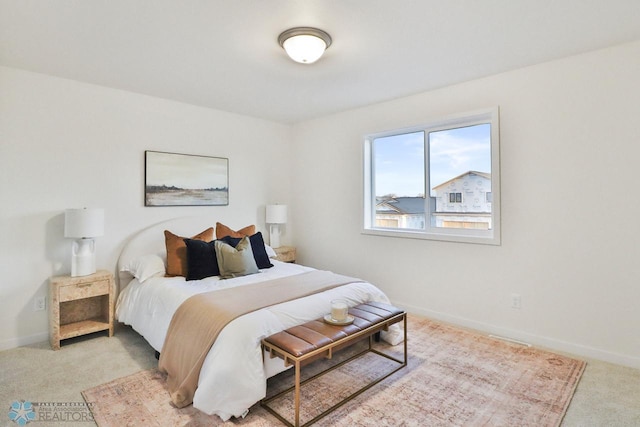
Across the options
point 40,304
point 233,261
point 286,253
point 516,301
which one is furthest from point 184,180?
point 516,301

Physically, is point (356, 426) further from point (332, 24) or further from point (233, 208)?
point (233, 208)

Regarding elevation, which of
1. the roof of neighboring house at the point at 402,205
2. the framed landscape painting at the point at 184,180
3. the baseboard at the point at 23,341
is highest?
the framed landscape painting at the point at 184,180

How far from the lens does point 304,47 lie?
95.4 inches

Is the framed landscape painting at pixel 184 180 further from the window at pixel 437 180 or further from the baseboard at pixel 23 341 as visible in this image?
the window at pixel 437 180

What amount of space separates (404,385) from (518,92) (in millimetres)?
2712

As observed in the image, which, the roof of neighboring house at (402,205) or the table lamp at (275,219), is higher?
the roof of neighboring house at (402,205)

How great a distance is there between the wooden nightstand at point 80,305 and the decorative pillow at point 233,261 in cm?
103

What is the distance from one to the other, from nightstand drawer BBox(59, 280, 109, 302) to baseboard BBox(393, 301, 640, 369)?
10.6 feet

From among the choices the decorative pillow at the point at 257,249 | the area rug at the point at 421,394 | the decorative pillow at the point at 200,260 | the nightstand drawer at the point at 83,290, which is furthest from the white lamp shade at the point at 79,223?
the area rug at the point at 421,394

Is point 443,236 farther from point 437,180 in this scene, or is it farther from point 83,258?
point 83,258

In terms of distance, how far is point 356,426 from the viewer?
1.94 meters

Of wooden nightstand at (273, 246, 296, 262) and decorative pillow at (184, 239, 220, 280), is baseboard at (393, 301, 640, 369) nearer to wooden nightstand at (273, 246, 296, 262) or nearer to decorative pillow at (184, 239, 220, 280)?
wooden nightstand at (273, 246, 296, 262)

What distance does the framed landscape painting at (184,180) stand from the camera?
3.78m

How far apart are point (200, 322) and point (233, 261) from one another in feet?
3.14
